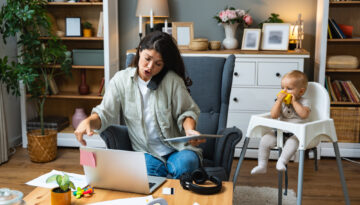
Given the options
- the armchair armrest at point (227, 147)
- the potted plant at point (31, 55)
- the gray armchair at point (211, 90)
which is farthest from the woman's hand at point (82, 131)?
the potted plant at point (31, 55)

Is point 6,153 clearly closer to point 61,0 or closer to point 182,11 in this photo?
point 61,0

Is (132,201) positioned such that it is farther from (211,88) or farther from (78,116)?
(78,116)

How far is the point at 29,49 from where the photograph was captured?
329cm

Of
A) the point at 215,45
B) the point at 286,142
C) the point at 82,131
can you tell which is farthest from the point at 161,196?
the point at 215,45

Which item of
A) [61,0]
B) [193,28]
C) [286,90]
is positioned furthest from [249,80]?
[61,0]

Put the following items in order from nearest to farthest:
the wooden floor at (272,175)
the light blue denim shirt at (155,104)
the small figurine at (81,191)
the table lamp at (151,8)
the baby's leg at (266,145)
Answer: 1. the small figurine at (81,191)
2. the light blue denim shirt at (155,104)
3. the baby's leg at (266,145)
4. the wooden floor at (272,175)
5. the table lamp at (151,8)

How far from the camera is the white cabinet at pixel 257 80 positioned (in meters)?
3.22

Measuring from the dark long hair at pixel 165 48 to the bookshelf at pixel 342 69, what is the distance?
68.2 inches

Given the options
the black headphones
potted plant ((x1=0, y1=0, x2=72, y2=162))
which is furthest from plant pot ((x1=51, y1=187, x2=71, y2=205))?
potted plant ((x1=0, y1=0, x2=72, y2=162))

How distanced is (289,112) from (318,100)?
7.1 inches

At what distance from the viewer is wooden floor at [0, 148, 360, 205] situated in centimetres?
269

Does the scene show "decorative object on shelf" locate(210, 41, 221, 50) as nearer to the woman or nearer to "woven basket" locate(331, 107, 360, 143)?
"woven basket" locate(331, 107, 360, 143)

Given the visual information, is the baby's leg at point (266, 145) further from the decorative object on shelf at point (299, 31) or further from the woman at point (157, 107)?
the decorative object on shelf at point (299, 31)

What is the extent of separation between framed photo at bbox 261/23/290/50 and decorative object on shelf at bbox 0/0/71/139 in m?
1.72
